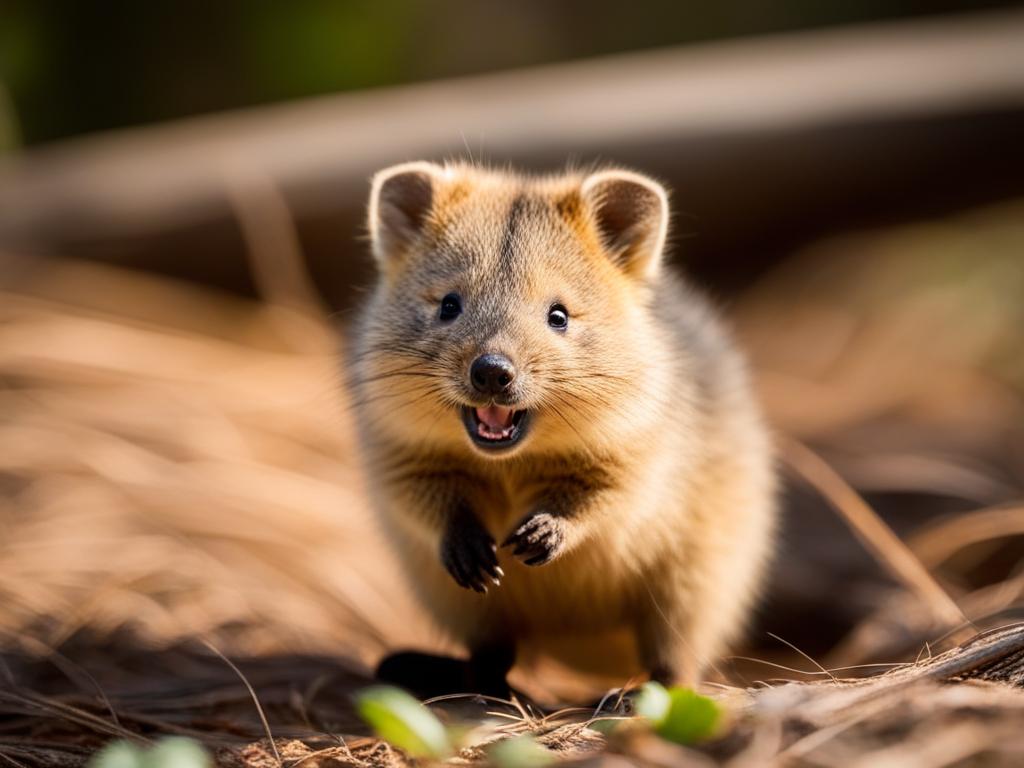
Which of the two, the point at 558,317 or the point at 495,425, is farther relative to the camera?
the point at 558,317

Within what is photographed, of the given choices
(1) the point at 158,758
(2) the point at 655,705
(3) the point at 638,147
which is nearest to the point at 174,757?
(1) the point at 158,758

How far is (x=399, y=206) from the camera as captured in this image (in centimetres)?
423

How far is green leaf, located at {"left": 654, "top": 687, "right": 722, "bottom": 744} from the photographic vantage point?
2.56 m

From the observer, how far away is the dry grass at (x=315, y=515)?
3.06m

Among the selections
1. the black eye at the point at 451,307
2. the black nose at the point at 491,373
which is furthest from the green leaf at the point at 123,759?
the black eye at the point at 451,307

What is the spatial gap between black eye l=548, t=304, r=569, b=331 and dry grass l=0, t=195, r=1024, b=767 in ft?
3.45

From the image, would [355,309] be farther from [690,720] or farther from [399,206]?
[690,720]

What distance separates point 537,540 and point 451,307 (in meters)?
0.83

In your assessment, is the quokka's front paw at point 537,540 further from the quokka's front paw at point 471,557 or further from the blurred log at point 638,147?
the blurred log at point 638,147

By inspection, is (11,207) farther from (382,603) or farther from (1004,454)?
(1004,454)

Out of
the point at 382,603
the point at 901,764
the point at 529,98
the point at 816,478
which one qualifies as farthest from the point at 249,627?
the point at 529,98

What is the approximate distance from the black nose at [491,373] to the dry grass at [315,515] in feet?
3.24

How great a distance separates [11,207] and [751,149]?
480 cm

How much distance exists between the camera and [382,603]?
530 centimetres
